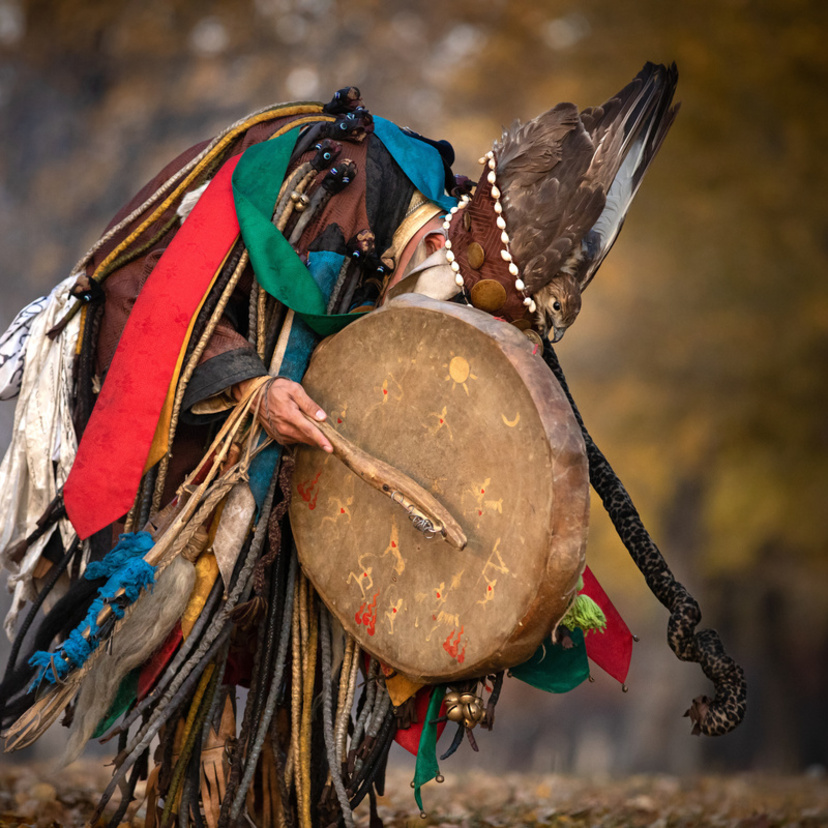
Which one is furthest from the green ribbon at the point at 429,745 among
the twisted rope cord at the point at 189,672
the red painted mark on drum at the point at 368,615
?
the twisted rope cord at the point at 189,672

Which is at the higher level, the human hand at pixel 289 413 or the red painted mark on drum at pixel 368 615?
the human hand at pixel 289 413

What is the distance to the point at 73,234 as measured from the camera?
425cm

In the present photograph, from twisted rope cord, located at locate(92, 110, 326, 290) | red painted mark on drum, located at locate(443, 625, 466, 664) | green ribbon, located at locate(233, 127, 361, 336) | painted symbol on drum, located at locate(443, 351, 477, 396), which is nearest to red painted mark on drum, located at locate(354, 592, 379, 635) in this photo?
red painted mark on drum, located at locate(443, 625, 466, 664)

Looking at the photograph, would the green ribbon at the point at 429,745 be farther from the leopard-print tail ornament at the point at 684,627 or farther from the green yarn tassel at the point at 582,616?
the leopard-print tail ornament at the point at 684,627

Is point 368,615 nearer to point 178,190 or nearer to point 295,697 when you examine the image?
point 295,697

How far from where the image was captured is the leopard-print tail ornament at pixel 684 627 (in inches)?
60.8

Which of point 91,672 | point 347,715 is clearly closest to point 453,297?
point 347,715

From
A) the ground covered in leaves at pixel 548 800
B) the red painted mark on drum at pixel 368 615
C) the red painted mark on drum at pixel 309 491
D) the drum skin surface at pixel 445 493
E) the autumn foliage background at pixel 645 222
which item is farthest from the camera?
the autumn foliage background at pixel 645 222

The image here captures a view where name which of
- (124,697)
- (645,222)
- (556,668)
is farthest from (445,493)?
(645,222)

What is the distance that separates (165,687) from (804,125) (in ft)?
13.0

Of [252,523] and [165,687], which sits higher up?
[252,523]

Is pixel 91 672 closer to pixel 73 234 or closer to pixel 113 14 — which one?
pixel 73 234

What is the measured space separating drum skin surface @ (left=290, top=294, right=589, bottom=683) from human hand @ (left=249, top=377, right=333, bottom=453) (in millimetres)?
66

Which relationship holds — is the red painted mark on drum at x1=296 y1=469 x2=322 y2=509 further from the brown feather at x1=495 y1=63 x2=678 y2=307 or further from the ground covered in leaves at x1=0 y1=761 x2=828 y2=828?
the ground covered in leaves at x1=0 y1=761 x2=828 y2=828
